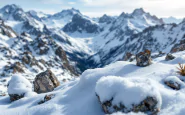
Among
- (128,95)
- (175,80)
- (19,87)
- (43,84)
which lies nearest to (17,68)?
(43,84)

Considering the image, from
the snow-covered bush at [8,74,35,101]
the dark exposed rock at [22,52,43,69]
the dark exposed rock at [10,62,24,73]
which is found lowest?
the snow-covered bush at [8,74,35,101]

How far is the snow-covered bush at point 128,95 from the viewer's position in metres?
11.6

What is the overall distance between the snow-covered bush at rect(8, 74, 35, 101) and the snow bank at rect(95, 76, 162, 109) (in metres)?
10.8

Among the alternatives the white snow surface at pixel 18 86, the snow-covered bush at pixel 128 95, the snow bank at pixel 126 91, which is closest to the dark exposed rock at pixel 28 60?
the white snow surface at pixel 18 86

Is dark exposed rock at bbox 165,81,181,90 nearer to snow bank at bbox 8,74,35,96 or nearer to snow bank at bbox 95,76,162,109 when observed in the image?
snow bank at bbox 95,76,162,109

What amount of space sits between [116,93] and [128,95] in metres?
0.84

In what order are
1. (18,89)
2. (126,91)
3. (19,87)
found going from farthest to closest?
(19,87)
(18,89)
(126,91)

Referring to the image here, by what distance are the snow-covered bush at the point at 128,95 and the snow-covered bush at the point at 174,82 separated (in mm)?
2153

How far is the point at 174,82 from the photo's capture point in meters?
14.0

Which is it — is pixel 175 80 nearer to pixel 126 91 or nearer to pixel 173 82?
pixel 173 82

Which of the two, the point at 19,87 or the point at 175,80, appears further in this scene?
the point at 19,87

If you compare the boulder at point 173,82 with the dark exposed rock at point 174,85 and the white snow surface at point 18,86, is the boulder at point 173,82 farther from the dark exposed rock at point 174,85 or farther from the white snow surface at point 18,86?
the white snow surface at point 18,86

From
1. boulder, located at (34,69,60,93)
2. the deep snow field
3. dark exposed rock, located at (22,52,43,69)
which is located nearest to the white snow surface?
the deep snow field

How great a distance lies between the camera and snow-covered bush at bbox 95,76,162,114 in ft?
38.0
